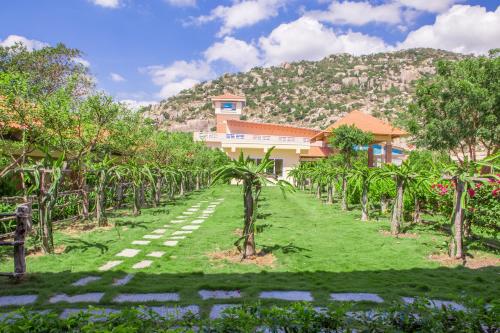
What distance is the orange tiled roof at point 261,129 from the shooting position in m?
38.1

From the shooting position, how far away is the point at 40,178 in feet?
20.9

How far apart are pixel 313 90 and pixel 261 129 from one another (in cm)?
4301

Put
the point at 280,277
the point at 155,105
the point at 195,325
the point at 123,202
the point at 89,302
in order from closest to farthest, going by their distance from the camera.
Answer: the point at 195,325
the point at 89,302
the point at 280,277
the point at 123,202
the point at 155,105

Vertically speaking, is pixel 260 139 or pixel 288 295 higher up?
pixel 260 139

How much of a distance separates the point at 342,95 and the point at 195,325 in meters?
77.0

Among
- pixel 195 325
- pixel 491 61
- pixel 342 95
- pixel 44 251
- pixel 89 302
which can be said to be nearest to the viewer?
pixel 195 325

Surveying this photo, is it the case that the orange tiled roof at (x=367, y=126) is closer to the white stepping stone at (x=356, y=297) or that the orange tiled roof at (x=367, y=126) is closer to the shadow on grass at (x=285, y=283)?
the shadow on grass at (x=285, y=283)

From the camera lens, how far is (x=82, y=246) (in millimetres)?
7000

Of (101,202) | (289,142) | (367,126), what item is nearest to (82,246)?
(101,202)

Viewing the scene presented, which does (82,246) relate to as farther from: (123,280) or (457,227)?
(457,227)

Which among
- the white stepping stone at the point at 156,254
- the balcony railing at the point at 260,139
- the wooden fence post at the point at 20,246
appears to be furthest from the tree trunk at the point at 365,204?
the balcony railing at the point at 260,139

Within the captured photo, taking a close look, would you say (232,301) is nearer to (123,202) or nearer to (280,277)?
(280,277)

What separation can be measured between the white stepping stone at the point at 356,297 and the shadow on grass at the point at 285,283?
3.3 inches

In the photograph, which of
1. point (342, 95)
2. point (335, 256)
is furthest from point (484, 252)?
point (342, 95)
